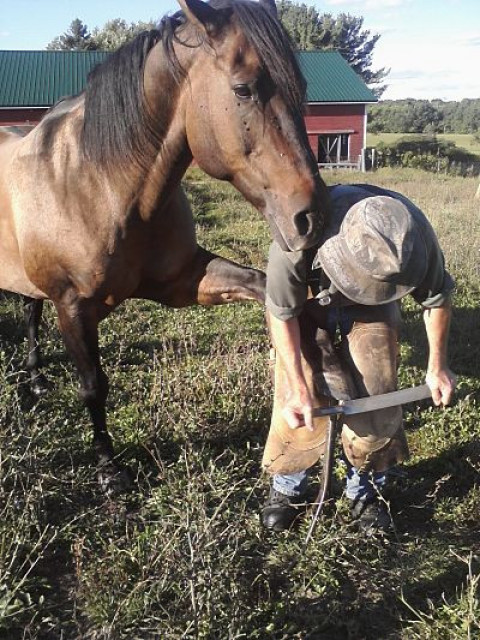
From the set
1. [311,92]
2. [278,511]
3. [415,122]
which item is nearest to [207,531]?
[278,511]

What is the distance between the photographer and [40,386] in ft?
13.7

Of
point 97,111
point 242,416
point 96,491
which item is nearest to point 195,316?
point 242,416

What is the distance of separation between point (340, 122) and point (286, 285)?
27969mm

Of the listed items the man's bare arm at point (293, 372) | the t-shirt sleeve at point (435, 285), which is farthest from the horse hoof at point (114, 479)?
the t-shirt sleeve at point (435, 285)

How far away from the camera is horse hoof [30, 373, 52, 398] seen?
13.4 ft

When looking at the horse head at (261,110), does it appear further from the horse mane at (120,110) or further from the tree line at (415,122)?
the tree line at (415,122)

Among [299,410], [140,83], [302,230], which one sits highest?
[140,83]

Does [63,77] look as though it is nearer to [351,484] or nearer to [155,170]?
[155,170]

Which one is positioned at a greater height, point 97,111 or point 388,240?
point 97,111

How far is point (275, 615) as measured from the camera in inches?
87.4

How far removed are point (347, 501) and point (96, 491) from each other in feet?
4.18

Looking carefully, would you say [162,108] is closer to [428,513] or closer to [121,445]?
[121,445]

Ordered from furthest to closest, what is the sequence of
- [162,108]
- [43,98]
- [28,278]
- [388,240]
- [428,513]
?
[43,98]
[28,278]
[428,513]
[162,108]
[388,240]

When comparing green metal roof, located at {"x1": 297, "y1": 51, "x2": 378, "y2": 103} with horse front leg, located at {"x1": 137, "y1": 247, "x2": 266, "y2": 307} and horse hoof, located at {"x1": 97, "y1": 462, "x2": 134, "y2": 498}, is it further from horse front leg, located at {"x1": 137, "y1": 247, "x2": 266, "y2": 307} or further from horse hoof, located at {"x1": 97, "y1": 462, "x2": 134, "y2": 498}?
horse hoof, located at {"x1": 97, "y1": 462, "x2": 134, "y2": 498}
